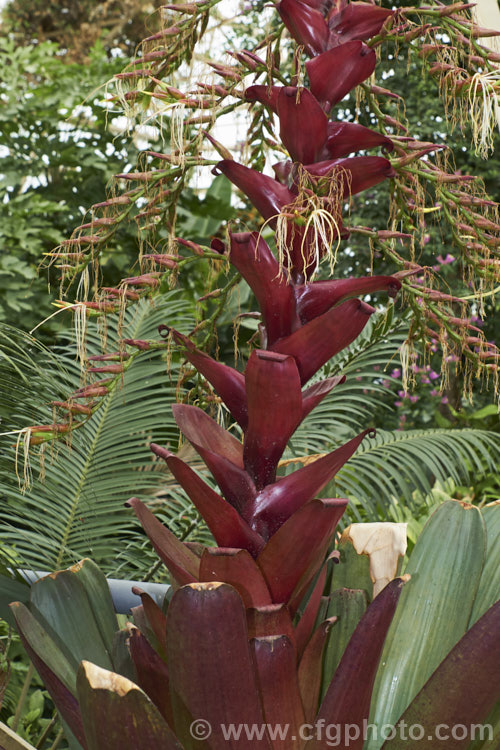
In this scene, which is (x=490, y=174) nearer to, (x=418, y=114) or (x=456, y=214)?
(x=418, y=114)

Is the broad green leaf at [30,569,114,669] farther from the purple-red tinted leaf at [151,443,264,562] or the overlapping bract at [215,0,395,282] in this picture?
the overlapping bract at [215,0,395,282]

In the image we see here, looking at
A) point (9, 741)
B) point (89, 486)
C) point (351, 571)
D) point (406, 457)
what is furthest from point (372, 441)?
point (9, 741)

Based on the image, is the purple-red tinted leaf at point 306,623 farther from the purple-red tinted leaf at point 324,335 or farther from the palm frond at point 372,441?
the palm frond at point 372,441

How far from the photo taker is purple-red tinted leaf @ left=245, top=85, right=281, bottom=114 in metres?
0.57

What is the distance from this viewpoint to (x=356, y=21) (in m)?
0.57

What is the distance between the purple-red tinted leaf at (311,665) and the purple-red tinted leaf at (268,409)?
13cm

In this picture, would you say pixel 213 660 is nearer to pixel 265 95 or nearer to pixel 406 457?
pixel 265 95

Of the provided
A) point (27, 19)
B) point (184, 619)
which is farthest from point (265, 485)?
point (27, 19)

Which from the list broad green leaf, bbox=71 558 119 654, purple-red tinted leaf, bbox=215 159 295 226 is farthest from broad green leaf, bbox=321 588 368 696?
purple-red tinted leaf, bbox=215 159 295 226

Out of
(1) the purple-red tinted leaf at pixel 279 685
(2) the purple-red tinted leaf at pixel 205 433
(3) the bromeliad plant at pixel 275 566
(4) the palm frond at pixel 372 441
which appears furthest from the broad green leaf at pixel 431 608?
(4) the palm frond at pixel 372 441

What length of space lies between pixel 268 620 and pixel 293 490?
0.10 meters

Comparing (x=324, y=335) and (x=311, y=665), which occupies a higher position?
(x=324, y=335)

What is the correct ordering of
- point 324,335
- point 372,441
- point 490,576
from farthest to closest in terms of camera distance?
point 372,441
point 490,576
point 324,335

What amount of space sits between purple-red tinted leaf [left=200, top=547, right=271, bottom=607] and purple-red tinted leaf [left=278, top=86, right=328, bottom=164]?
0.33 m
